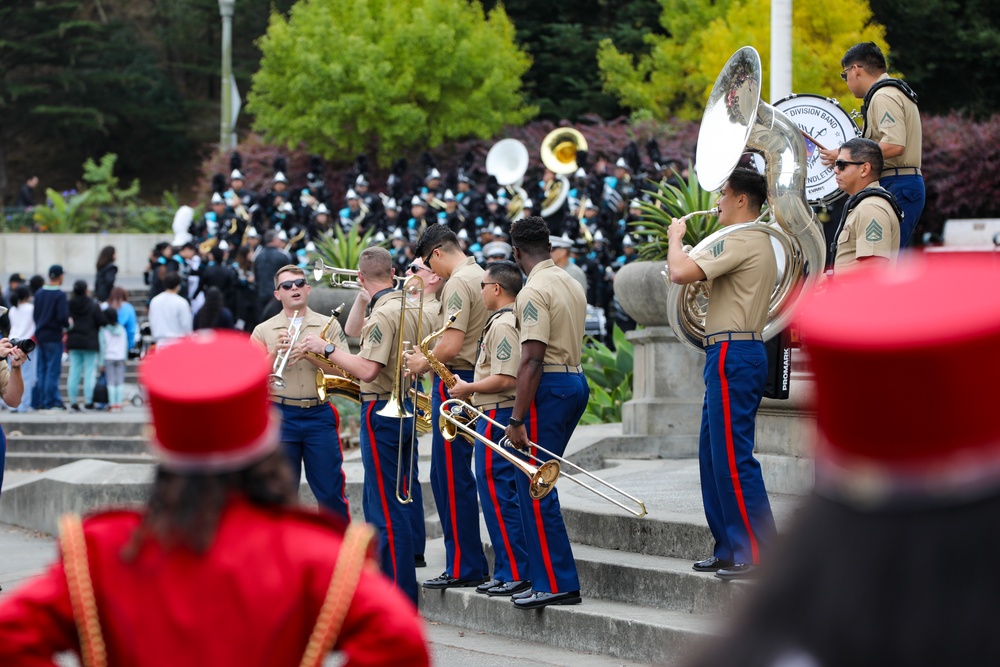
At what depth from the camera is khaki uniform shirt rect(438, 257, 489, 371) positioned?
783 cm

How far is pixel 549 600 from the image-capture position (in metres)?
6.92

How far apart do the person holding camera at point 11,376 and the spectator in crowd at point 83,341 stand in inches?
364

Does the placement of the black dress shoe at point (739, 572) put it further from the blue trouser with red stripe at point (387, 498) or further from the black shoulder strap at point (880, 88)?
the black shoulder strap at point (880, 88)

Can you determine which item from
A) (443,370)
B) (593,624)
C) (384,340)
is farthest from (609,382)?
(593,624)

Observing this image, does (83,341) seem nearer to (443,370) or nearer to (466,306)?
(466,306)

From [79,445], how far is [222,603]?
13.3 metres

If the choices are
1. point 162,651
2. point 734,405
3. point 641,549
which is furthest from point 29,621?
point 641,549

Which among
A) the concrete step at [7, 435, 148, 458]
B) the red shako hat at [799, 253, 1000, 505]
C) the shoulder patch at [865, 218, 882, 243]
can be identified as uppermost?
the shoulder patch at [865, 218, 882, 243]

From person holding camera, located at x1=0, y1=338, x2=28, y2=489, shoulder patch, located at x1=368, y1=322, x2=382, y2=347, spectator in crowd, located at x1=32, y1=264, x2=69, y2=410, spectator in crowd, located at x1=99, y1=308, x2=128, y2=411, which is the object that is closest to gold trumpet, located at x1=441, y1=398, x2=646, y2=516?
shoulder patch, located at x1=368, y1=322, x2=382, y2=347

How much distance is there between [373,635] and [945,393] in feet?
4.07

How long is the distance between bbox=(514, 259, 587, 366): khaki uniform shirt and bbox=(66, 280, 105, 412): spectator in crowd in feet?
35.2

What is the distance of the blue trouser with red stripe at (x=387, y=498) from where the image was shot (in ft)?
24.5

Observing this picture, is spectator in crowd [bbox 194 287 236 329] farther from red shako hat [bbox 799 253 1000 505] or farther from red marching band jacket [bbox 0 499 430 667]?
red shako hat [bbox 799 253 1000 505]

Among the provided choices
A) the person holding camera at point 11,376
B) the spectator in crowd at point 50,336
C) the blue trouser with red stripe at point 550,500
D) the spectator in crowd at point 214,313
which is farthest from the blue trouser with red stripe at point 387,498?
the spectator in crowd at point 50,336
